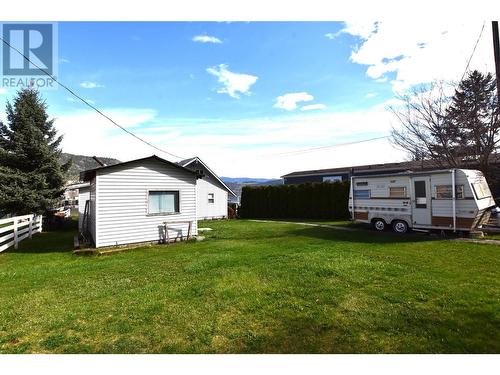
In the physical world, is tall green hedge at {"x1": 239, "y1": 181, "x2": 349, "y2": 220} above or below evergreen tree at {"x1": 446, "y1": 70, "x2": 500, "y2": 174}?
below

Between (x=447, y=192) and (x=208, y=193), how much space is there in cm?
1836

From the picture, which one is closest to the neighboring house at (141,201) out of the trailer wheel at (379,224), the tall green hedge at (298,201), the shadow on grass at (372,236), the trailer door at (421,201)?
the shadow on grass at (372,236)

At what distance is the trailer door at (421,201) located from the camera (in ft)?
43.2

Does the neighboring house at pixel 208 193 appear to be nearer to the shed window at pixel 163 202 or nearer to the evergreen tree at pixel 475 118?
the shed window at pixel 163 202

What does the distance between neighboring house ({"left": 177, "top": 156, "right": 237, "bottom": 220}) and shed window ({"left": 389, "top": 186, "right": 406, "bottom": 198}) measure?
15.6 metres

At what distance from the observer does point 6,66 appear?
1027 cm

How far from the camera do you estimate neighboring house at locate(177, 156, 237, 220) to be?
26.4 metres

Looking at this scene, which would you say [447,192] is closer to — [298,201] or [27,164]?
[298,201]

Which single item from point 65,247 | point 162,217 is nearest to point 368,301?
point 162,217

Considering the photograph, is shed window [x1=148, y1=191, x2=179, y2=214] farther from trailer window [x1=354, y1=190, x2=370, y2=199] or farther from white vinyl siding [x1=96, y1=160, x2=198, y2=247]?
trailer window [x1=354, y1=190, x2=370, y2=199]

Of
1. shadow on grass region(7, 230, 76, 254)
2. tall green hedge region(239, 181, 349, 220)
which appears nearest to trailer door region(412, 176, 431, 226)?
tall green hedge region(239, 181, 349, 220)

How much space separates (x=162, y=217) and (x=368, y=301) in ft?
32.0

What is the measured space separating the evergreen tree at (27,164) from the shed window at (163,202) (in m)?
10.1
